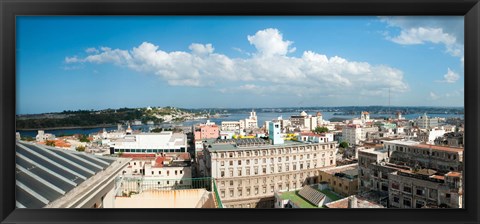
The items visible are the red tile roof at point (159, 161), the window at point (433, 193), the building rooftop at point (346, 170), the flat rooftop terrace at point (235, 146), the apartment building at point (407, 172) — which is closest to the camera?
the window at point (433, 193)

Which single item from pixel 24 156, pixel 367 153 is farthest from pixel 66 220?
pixel 367 153

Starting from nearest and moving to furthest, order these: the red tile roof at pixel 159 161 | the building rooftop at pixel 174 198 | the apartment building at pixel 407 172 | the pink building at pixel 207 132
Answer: the building rooftop at pixel 174 198
the apartment building at pixel 407 172
the red tile roof at pixel 159 161
the pink building at pixel 207 132

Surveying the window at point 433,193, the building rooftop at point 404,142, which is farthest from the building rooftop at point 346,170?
the window at point 433,193

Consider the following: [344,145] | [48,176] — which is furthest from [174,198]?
[344,145]

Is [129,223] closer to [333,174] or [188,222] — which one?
[188,222]

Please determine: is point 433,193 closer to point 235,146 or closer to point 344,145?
point 344,145

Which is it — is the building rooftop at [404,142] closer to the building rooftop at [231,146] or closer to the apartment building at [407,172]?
the apartment building at [407,172]

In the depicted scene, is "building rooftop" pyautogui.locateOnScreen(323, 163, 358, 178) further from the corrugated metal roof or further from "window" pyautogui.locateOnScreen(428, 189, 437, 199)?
the corrugated metal roof
